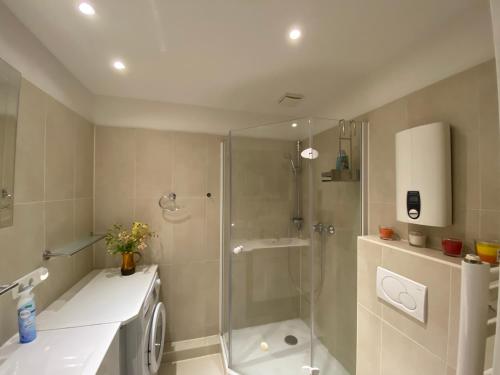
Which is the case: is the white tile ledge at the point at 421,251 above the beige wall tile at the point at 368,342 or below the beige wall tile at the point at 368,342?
above

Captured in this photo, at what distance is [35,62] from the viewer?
109 cm

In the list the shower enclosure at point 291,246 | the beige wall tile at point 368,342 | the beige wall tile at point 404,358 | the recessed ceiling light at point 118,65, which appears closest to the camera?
the beige wall tile at point 404,358

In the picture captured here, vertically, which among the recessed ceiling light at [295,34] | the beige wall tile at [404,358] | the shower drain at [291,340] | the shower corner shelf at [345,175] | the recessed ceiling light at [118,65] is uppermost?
the recessed ceiling light at [118,65]

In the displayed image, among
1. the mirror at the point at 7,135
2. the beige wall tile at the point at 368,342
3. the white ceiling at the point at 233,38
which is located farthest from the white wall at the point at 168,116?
the beige wall tile at the point at 368,342

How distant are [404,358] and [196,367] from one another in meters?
1.69

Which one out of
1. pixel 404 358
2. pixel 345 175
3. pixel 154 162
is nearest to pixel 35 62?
pixel 154 162

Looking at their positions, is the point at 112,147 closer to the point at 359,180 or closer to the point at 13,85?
the point at 13,85

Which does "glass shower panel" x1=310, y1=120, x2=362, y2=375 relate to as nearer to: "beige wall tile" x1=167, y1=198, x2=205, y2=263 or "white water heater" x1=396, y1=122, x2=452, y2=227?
"white water heater" x1=396, y1=122, x2=452, y2=227

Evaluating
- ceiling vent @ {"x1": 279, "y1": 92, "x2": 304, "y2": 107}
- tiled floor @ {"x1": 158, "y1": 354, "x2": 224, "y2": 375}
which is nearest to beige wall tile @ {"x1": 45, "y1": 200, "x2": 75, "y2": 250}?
tiled floor @ {"x1": 158, "y1": 354, "x2": 224, "y2": 375}

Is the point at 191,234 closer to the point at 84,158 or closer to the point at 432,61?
the point at 84,158

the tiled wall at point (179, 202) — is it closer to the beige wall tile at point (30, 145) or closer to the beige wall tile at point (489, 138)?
the beige wall tile at point (30, 145)

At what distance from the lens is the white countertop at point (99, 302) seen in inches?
43.0

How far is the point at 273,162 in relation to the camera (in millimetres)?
2014

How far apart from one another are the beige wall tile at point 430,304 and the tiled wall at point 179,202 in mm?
1542
